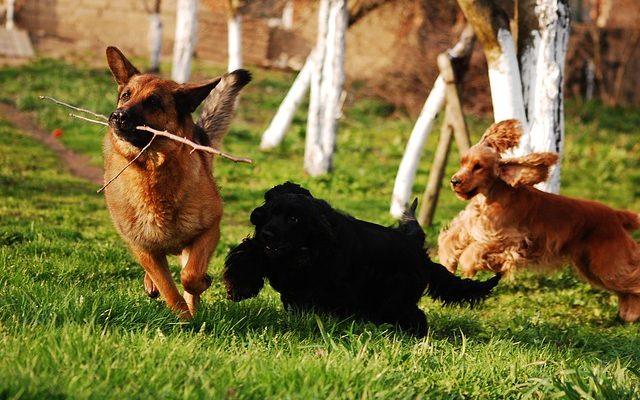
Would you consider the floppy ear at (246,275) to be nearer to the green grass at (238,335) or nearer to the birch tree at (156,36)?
the green grass at (238,335)

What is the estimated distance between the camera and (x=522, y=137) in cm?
796

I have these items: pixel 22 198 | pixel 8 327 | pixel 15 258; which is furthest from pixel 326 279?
pixel 22 198

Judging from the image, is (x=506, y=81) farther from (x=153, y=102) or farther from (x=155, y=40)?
(x=155, y=40)

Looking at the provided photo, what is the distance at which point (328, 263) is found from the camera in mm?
5281

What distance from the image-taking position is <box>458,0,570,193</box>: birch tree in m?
8.03

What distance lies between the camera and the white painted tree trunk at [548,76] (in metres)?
8.12

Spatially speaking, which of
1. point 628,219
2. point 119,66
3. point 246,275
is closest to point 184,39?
point 628,219

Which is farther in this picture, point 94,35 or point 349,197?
point 94,35

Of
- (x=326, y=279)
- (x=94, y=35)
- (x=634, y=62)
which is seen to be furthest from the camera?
(x=94, y=35)

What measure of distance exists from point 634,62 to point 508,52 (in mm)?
19108

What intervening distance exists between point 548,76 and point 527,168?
1422mm

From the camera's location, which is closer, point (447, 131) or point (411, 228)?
point (411, 228)

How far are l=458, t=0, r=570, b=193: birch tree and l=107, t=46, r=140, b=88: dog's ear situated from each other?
362cm

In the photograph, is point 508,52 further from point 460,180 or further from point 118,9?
point 118,9
